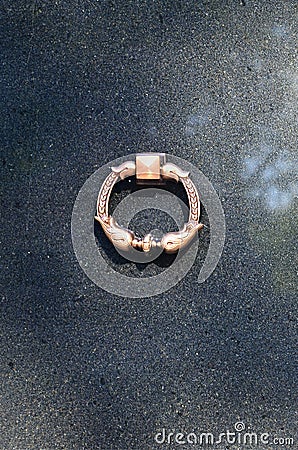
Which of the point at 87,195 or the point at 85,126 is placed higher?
the point at 85,126

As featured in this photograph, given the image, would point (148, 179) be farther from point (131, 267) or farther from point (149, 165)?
point (131, 267)

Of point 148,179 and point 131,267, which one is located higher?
point 148,179

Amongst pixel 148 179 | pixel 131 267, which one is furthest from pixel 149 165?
pixel 131 267

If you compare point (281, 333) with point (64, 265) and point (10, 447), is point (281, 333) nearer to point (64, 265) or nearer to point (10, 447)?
point (64, 265)

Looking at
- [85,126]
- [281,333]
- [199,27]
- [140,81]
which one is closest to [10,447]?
[281,333]
